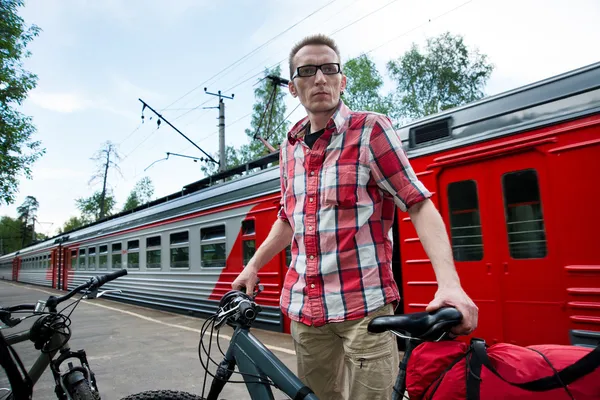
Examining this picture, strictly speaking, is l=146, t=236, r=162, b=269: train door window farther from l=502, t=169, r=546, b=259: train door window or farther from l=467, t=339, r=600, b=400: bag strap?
l=467, t=339, r=600, b=400: bag strap

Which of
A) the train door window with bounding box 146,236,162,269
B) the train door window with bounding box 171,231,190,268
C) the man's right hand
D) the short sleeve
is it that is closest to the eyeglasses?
the short sleeve

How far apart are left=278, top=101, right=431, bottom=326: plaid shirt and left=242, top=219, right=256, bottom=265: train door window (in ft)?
17.5

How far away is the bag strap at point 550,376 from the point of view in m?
0.98

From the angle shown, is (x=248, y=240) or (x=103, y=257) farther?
(x=103, y=257)

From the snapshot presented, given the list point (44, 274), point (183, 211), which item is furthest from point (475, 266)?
point (44, 274)

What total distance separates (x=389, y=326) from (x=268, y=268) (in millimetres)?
5495

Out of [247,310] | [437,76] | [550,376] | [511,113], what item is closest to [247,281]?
[247,310]

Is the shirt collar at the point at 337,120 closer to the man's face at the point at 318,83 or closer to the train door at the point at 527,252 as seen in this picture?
the man's face at the point at 318,83

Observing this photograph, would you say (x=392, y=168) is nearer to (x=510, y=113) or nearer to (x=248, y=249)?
(x=510, y=113)

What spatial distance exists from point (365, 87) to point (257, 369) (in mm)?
29675

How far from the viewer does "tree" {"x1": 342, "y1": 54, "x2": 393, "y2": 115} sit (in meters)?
29.4

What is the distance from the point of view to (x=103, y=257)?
45.9 ft

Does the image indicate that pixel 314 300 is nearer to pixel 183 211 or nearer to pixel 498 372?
pixel 498 372

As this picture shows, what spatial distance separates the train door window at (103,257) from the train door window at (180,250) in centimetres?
557
